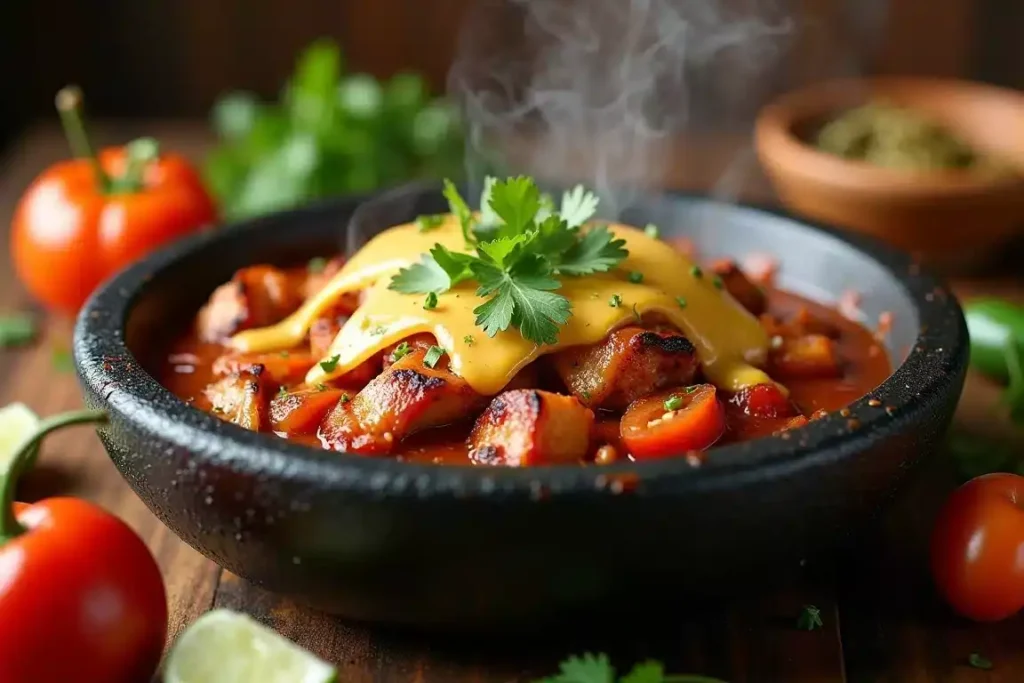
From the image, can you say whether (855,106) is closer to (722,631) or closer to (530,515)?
(722,631)

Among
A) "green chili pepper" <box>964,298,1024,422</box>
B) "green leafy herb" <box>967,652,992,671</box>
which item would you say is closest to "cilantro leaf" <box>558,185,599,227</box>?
"green leafy herb" <box>967,652,992,671</box>

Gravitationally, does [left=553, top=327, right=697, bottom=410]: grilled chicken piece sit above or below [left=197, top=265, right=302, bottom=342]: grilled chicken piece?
above

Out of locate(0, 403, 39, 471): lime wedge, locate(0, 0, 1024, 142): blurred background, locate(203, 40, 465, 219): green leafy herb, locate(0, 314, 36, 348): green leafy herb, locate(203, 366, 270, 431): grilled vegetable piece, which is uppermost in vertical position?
locate(203, 366, 270, 431): grilled vegetable piece

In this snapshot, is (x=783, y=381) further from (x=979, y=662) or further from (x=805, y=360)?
(x=979, y=662)

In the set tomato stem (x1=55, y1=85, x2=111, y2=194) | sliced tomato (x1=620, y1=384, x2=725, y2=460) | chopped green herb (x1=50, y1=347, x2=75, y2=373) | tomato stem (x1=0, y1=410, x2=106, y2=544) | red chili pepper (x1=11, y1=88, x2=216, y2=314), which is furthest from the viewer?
red chili pepper (x1=11, y1=88, x2=216, y2=314)

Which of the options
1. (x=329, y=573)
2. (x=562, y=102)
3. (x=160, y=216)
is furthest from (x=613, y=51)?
(x=329, y=573)

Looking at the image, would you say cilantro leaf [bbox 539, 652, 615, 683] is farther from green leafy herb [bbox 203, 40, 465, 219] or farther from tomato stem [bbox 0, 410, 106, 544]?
green leafy herb [bbox 203, 40, 465, 219]

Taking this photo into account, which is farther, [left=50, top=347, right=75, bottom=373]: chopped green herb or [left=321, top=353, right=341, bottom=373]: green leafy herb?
[left=50, top=347, right=75, bottom=373]: chopped green herb
